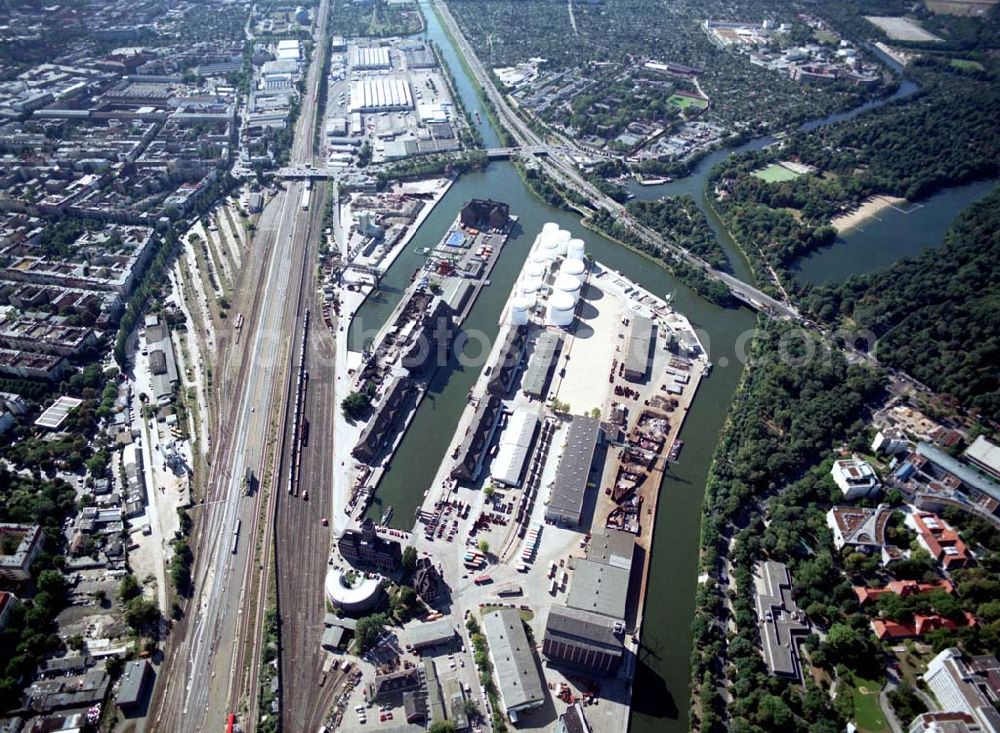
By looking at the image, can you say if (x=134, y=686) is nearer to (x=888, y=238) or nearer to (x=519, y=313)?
(x=519, y=313)

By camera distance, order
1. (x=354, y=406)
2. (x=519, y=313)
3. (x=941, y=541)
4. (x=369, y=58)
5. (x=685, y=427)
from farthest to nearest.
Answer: (x=369, y=58) → (x=519, y=313) → (x=685, y=427) → (x=354, y=406) → (x=941, y=541)

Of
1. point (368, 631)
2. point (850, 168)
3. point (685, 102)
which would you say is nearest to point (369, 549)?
point (368, 631)

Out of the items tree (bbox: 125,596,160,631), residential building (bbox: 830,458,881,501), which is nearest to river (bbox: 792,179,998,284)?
residential building (bbox: 830,458,881,501)

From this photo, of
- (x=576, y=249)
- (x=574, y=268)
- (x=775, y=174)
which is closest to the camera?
(x=574, y=268)

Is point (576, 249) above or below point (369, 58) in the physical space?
below

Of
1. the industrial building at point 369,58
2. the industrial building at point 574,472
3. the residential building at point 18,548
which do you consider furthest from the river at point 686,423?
the industrial building at point 369,58

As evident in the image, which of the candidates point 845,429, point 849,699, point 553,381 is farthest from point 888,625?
point 553,381

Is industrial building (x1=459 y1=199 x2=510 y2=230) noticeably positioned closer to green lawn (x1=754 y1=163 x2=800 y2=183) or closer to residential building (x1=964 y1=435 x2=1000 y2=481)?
green lawn (x1=754 y1=163 x2=800 y2=183)
